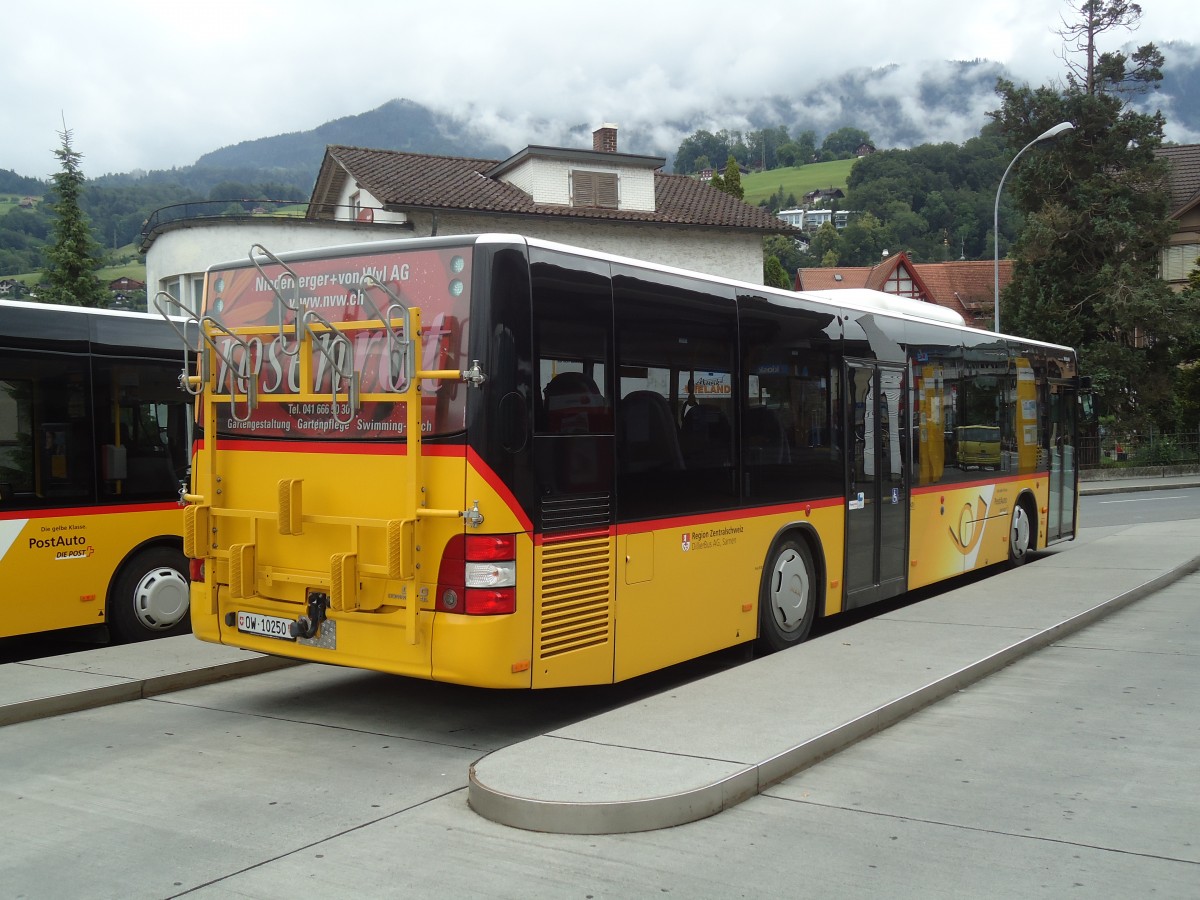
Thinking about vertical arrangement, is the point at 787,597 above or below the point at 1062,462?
below

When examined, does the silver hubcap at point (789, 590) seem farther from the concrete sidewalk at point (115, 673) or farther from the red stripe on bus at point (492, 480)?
the concrete sidewalk at point (115, 673)

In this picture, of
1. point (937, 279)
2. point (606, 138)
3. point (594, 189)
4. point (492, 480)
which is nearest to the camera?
point (492, 480)

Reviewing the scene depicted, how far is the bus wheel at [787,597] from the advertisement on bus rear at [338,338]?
3539mm

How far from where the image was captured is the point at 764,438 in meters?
8.87

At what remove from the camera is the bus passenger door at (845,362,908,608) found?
1034 cm

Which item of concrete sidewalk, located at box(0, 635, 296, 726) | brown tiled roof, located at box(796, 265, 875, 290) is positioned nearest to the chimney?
concrete sidewalk, located at box(0, 635, 296, 726)

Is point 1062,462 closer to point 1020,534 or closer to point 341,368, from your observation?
point 1020,534

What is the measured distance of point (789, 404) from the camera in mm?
9242

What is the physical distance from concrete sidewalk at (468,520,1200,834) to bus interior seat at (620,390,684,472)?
57.5 inches

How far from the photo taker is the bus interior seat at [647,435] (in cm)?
730

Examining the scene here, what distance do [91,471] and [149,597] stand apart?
1.21 m

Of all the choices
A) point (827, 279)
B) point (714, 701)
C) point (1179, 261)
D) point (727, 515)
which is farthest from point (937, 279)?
point (714, 701)

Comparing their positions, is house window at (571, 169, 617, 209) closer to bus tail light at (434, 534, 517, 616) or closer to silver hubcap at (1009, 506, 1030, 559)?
silver hubcap at (1009, 506, 1030, 559)

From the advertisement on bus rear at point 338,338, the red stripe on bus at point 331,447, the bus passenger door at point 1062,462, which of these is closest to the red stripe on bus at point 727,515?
the red stripe on bus at point 331,447
